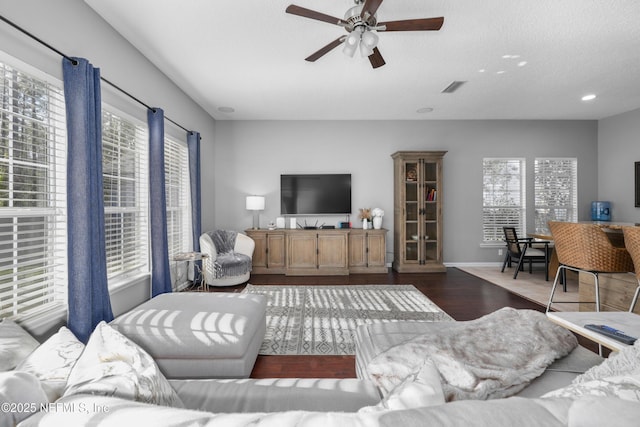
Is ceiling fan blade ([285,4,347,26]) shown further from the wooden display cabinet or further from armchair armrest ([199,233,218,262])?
the wooden display cabinet

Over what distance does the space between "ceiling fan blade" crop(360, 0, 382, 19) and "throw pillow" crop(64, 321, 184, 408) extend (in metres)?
2.33

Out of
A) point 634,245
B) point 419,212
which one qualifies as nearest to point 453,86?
point 419,212

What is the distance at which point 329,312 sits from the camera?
327cm

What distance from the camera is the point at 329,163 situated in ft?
18.4

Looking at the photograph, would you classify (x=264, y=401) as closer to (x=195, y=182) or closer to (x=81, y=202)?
(x=81, y=202)

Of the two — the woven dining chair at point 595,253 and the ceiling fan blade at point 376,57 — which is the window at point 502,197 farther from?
the ceiling fan blade at point 376,57

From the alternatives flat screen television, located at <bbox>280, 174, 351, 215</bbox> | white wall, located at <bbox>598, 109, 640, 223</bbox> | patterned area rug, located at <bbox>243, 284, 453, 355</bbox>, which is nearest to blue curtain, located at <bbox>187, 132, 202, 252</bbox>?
patterned area rug, located at <bbox>243, 284, 453, 355</bbox>

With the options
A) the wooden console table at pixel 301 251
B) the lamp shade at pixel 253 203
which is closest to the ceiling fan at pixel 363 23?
the wooden console table at pixel 301 251

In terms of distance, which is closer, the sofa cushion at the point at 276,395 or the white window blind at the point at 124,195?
the sofa cushion at the point at 276,395

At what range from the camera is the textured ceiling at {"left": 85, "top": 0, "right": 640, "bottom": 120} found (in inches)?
97.2

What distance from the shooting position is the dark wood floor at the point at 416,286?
7.13ft

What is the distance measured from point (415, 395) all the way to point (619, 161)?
23.4 ft

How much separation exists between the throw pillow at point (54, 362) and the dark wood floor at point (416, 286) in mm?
1277

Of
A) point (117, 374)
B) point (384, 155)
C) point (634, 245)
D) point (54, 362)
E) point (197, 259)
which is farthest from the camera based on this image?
point (384, 155)
